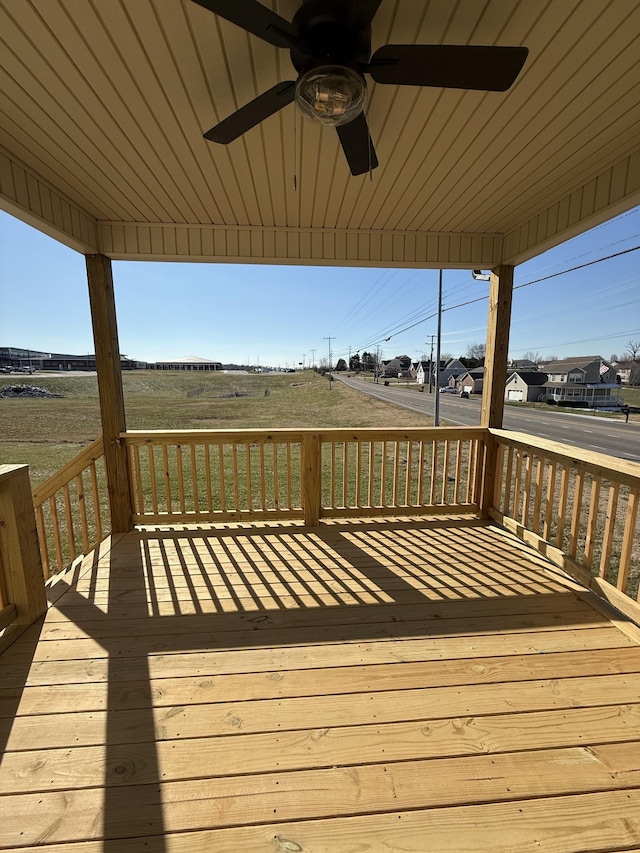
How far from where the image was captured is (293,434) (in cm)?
316

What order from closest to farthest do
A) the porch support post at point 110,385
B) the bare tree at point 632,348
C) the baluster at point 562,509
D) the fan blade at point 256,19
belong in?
the fan blade at point 256,19
the baluster at point 562,509
the porch support post at point 110,385
the bare tree at point 632,348

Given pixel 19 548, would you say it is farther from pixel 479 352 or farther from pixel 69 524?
pixel 479 352

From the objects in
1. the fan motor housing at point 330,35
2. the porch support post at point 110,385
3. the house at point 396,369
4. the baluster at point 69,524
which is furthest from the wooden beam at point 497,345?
the house at point 396,369

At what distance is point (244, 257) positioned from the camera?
9.90 feet

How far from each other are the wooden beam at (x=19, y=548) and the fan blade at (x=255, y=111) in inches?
73.5

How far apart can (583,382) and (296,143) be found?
6.69 meters

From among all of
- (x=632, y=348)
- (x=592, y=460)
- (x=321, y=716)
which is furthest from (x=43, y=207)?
(x=632, y=348)

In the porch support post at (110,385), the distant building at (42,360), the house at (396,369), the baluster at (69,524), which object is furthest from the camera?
the house at (396,369)

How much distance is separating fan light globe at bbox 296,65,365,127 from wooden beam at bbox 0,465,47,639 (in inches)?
82.9

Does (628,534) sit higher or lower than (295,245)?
lower

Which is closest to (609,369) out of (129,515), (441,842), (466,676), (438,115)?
(438,115)

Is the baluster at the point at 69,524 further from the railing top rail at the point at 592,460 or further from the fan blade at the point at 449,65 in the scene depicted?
the railing top rail at the point at 592,460

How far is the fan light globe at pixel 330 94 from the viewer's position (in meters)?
1.18

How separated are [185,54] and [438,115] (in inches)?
43.1
